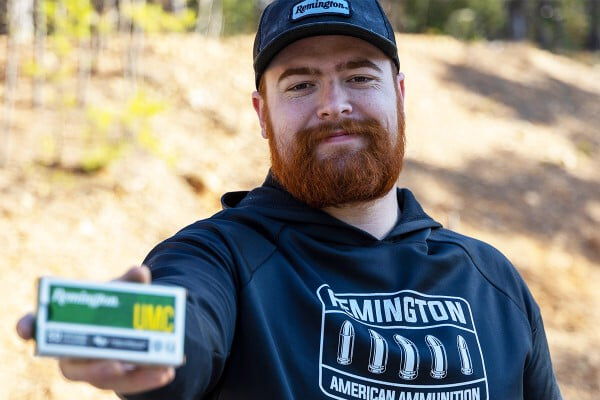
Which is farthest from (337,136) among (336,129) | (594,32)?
(594,32)

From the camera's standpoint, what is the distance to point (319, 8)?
2.40 meters

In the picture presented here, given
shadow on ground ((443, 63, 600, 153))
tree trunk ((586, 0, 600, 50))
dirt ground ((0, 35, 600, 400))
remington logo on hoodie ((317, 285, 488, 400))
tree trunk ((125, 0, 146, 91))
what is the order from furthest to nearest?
tree trunk ((586, 0, 600, 50)) → shadow on ground ((443, 63, 600, 153)) → tree trunk ((125, 0, 146, 91)) → dirt ground ((0, 35, 600, 400)) → remington logo on hoodie ((317, 285, 488, 400))

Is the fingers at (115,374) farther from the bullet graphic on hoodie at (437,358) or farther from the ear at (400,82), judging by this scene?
the ear at (400,82)

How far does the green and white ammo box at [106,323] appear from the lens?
1.19m

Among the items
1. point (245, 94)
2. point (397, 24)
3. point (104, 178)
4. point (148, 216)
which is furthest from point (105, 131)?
point (397, 24)

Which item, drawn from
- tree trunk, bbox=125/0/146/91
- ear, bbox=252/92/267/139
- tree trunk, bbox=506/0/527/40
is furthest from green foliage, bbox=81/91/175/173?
tree trunk, bbox=506/0/527/40

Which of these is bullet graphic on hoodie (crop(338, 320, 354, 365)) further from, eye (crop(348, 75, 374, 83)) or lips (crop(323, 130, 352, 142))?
eye (crop(348, 75, 374, 83))

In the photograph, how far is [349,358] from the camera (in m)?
2.04

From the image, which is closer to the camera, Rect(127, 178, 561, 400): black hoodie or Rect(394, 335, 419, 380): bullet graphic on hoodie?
Rect(127, 178, 561, 400): black hoodie

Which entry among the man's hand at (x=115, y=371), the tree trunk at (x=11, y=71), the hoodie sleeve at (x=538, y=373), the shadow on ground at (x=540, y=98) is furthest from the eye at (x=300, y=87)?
the shadow on ground at (x=540, y=98)

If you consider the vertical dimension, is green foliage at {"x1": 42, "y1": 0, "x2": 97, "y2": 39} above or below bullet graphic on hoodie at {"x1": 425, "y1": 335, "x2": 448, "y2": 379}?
above

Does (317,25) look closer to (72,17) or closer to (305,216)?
(305,216)

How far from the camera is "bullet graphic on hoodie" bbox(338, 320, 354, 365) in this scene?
204 cm

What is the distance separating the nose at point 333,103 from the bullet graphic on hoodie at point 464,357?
2.36 feet
